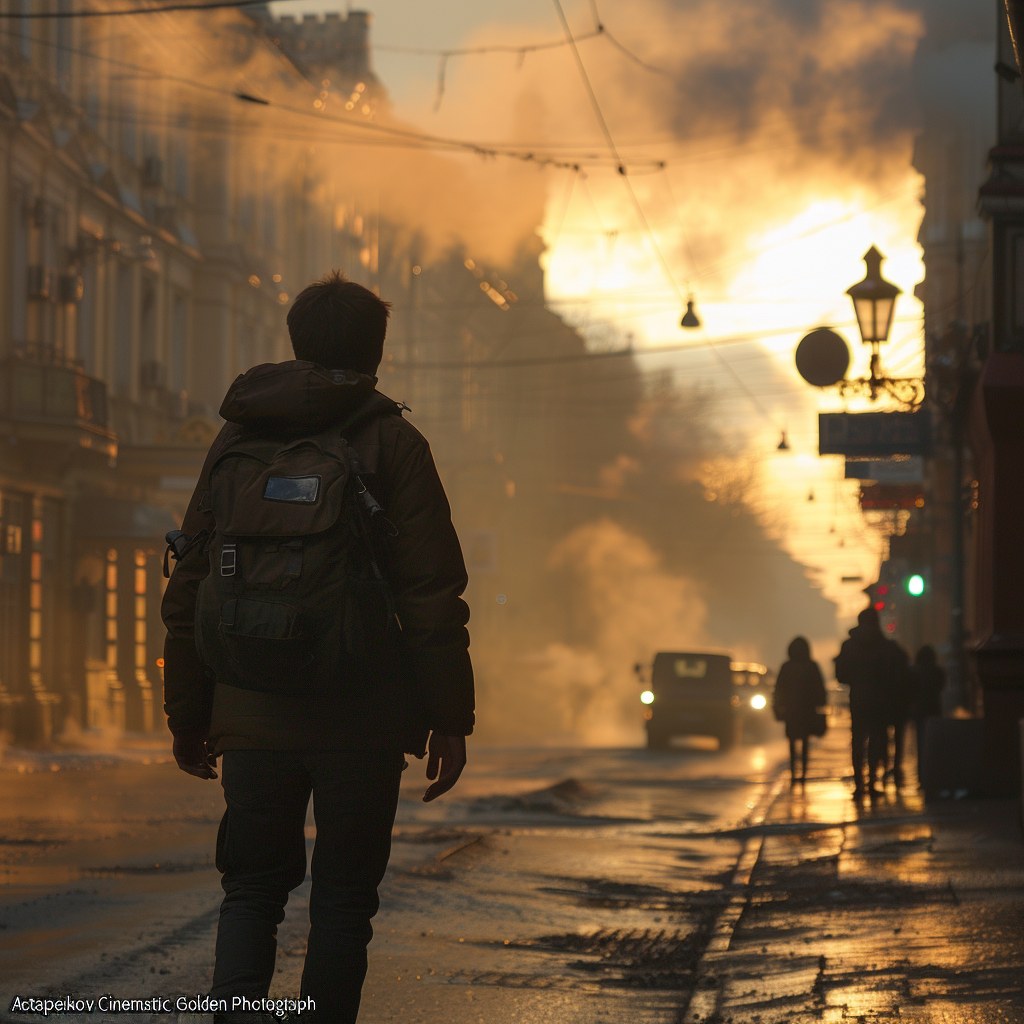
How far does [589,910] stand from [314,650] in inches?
190

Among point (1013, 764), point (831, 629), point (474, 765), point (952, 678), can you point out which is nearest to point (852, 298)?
point (1013, 764)

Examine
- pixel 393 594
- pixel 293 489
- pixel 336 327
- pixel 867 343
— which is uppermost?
pixel 867 343

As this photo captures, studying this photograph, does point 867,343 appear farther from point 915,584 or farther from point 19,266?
point 19,266

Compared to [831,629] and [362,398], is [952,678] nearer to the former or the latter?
[362,398]

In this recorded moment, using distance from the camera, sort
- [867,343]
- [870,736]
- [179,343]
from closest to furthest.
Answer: [870,736], [867,343], [179,343]

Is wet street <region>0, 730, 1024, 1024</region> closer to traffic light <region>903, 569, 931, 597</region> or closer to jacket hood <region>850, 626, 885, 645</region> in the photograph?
jacket hood <region>850, 626, 885, 645</region>

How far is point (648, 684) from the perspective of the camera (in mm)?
30625

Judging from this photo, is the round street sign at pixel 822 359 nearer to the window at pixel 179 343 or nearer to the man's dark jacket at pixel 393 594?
the man's dark jacket at pixel 393 594

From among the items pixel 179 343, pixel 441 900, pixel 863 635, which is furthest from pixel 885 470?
pixel 179 343

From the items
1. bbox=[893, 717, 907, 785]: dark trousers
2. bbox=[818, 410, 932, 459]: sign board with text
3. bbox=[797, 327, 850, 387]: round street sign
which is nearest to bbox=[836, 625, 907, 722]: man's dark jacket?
bbox=[893, 717, 907, 785]: dark trousers

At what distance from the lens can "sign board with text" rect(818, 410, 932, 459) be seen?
55.3 feet

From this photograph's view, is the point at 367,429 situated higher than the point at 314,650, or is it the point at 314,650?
the point at 367,429

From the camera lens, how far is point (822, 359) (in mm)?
17297

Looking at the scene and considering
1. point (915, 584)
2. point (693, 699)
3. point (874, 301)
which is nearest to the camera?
point (874, 301)
